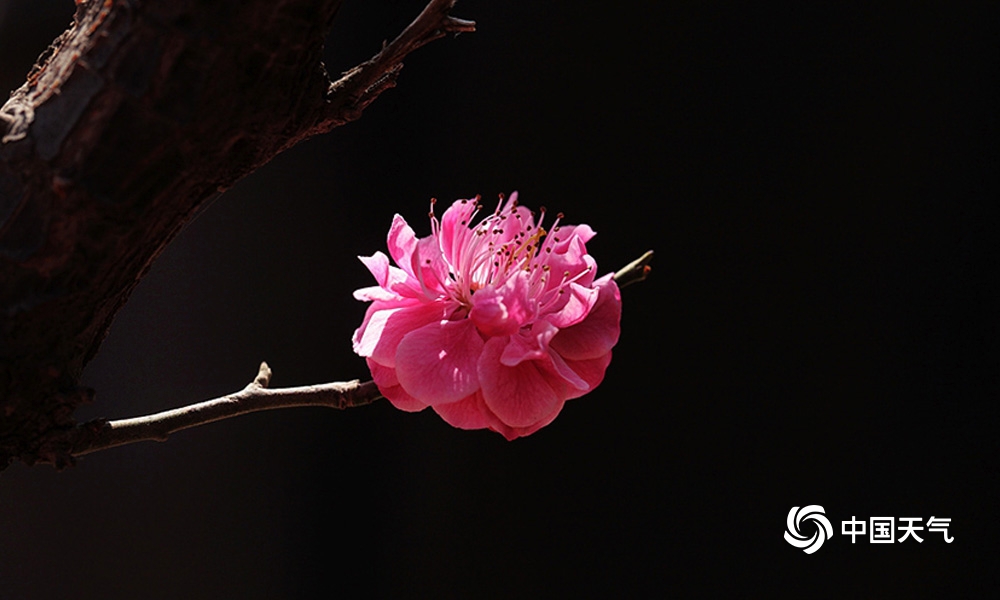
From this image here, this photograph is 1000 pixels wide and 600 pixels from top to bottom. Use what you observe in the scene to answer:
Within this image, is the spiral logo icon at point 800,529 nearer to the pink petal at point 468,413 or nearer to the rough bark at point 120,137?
the pink petal at point 468,413

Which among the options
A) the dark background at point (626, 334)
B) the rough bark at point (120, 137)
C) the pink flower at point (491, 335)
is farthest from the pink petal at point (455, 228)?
the dark background at point (626, 334)

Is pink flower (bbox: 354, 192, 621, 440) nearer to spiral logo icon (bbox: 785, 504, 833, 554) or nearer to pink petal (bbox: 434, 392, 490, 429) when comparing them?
pink petal (bbox: 434, 392, 490, 429)

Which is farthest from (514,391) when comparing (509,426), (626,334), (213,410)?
(626,334)

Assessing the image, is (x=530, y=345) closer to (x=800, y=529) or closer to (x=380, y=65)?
(x=380, y=65)

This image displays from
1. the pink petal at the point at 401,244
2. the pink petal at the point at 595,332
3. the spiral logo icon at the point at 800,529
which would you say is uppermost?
the spiral logo icon at the point at 800,529

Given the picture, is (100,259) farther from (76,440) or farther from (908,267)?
(908,267)

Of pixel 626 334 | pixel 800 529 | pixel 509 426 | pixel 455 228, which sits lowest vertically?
pixel 509 426

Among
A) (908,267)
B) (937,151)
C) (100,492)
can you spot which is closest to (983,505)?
(908,267)
